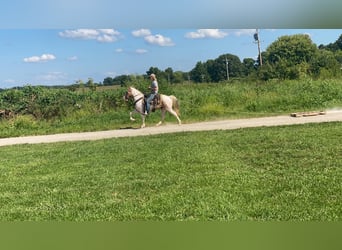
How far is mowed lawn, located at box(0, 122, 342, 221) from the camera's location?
3000mm

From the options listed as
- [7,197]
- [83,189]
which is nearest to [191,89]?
[83,189]

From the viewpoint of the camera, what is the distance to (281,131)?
4824mm

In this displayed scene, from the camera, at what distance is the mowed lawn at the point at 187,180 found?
9.84ft

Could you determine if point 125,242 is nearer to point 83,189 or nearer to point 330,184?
point 83,189

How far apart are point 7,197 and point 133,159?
Answer: 110 centimetres

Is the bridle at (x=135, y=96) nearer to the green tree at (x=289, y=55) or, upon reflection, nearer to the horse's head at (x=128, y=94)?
the horse's head at (x=128, y=94)

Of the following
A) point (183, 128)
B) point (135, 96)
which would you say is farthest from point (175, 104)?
point (135, 96)

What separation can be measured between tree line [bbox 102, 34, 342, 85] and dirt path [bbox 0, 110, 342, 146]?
1.62 ft

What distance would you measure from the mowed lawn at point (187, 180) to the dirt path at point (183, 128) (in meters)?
0.08

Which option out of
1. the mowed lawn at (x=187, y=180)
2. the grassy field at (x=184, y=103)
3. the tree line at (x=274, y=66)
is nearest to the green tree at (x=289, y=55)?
the tree line at (x=274, y=66)

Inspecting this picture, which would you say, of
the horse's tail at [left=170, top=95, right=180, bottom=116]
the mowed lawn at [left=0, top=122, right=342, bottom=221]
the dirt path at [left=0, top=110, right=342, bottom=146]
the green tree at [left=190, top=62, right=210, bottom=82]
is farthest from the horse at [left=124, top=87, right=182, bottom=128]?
the green tree at [left=190, top=62, right=210, bottom=82]

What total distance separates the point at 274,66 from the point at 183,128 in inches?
39.6

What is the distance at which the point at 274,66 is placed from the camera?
3.63 metres

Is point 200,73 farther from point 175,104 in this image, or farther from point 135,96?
point 135,96
